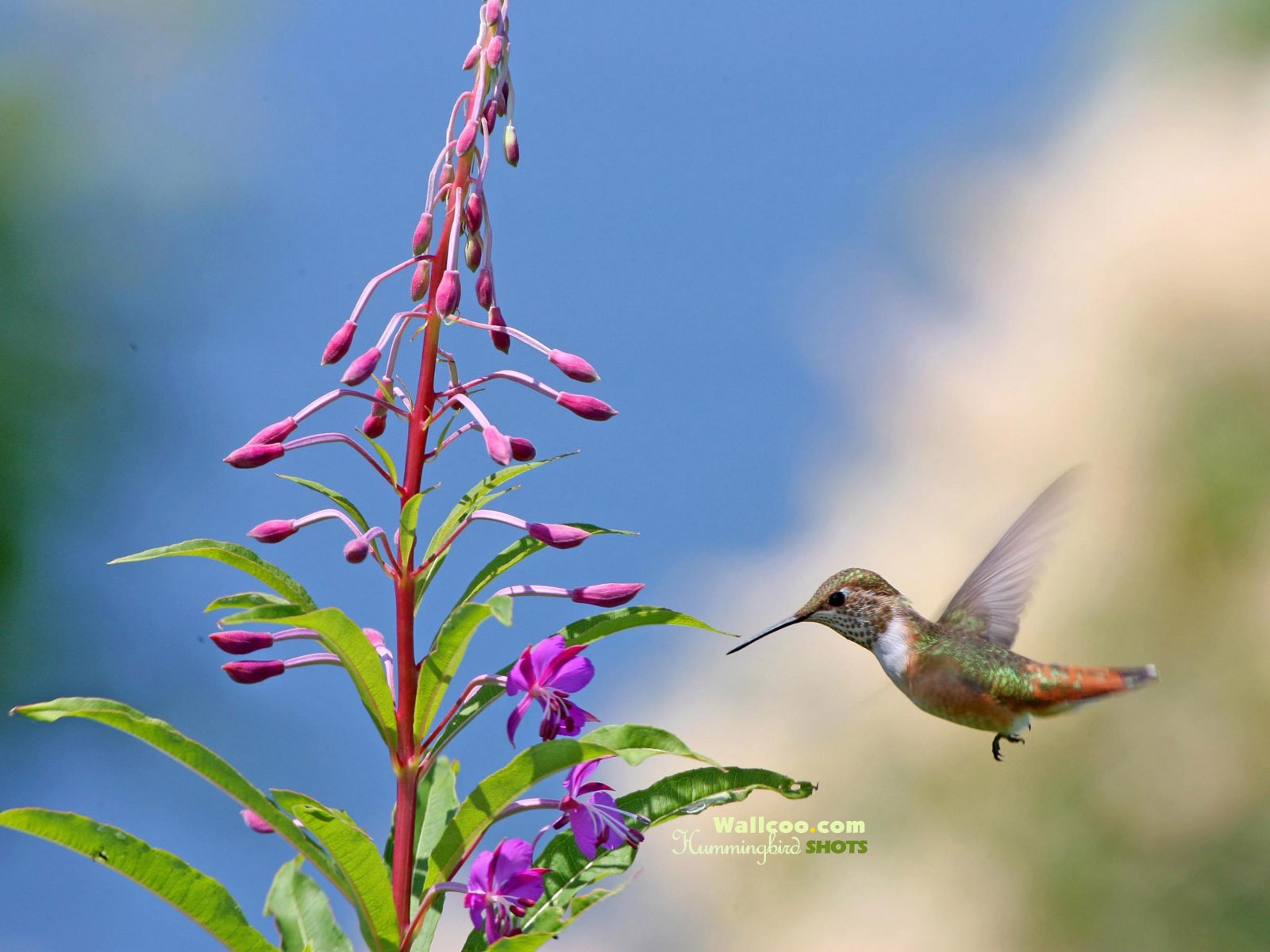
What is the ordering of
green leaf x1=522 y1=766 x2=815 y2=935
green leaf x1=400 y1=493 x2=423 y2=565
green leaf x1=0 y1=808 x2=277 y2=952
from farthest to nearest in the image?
green leaf x1=522 y1=766 x2=815 y2=935, green leaf x1=400 y1=493 x2=423 y2=565, green leaf x1=0 y1=808 x2=277 y2=952

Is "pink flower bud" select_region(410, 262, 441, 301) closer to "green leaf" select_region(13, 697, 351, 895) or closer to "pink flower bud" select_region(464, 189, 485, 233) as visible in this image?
"pink flower bud" select_region(464, 189, 485, 233)

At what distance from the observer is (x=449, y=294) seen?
4.32 feet

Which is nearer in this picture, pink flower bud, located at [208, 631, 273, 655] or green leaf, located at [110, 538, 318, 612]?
green leaf, located at [110, 538, 318, 612]

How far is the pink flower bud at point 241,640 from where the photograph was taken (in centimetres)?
131


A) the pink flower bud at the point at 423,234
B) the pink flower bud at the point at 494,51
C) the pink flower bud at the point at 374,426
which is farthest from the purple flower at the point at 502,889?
the pink flower bud at the point at 494,51

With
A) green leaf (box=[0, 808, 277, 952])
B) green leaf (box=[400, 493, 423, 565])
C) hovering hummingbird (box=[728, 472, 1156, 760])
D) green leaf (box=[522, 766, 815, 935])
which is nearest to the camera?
green leaf (box=[0, 808, 277, 952])

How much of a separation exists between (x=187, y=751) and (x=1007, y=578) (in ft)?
4.72

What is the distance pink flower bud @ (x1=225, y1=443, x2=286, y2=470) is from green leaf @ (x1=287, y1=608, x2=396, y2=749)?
0.22 metres

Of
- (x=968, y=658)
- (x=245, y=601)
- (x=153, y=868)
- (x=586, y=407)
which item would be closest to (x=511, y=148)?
(x=586, y=407)

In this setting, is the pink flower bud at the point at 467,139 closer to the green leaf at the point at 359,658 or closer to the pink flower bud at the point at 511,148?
the pink flower bud at the point at 511,148

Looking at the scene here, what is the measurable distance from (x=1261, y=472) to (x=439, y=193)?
A: 5.21 meters

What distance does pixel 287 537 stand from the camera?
1.31 metres

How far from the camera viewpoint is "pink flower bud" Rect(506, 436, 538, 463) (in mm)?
1338

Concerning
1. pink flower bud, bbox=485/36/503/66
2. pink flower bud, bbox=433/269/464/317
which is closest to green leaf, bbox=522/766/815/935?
pink flower bud, bbox=433/269/464/317
